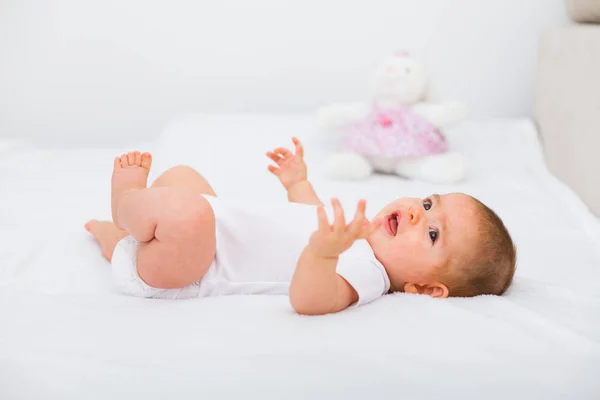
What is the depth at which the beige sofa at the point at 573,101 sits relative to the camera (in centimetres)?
143

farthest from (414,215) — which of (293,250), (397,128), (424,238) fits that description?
(397,128)

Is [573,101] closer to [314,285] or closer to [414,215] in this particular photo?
[414,215]

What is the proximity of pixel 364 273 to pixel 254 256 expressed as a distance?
0.20 metres

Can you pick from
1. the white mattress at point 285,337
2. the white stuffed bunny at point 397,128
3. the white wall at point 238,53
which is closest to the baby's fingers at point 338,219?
the white mattress at point 285,337

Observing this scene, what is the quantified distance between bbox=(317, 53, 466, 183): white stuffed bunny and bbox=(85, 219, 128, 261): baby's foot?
59 cm

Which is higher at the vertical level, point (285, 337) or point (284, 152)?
point (284, 152)

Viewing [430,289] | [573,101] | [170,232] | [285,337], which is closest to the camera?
[285,337]

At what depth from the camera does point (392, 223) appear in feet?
3.48

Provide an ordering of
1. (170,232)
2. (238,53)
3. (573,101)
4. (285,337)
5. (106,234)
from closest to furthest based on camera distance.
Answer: (285,337)
(170,232)
(106,234)
(573,101)
(238,53)

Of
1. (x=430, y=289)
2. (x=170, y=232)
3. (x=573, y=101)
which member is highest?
(x=573, y=101)

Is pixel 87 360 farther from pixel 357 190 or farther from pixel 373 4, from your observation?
pixel 373 4

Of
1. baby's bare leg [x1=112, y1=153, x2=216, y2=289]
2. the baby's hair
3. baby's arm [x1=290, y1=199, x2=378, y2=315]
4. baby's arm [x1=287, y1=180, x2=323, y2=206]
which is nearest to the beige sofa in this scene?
the baby's hair

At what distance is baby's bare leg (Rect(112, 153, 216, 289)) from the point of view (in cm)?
93

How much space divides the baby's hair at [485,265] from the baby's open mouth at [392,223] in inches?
4.5
